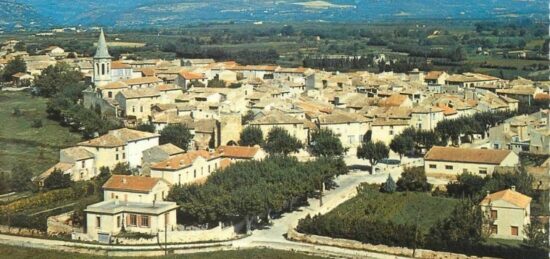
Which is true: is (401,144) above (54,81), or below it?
below

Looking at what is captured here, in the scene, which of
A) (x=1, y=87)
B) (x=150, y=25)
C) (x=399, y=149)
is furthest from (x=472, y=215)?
(x=150, y=25)

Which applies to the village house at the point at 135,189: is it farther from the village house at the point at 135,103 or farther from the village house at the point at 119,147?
the village house at the point at 135,103

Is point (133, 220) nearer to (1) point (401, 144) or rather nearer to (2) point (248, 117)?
(1) point (401, 144)

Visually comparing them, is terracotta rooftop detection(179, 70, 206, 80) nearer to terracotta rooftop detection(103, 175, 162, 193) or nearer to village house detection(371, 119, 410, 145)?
village house detection(371, 119, 410, 145)

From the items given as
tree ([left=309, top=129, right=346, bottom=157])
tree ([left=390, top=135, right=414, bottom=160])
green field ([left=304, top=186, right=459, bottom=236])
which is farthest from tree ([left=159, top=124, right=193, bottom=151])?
green field ([left=304, top=186, right=459, bottom=236])

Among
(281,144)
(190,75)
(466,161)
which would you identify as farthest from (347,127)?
→ (190,75)

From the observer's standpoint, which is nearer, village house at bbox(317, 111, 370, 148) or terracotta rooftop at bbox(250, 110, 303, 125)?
terracotta rooftop at bbox(250, 110, 303, 125)
